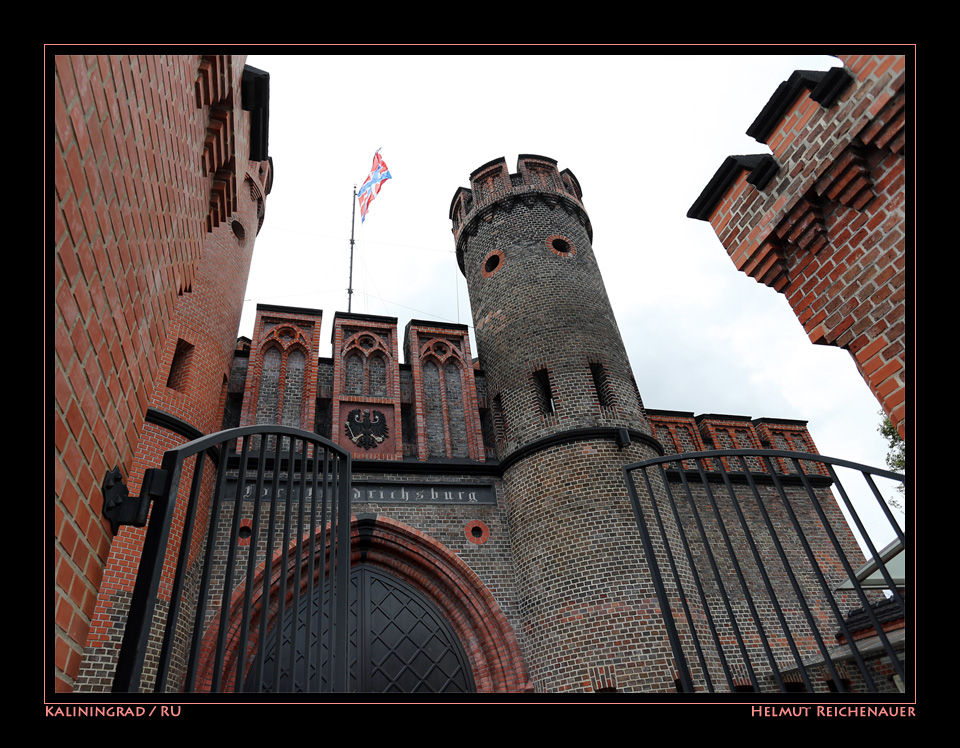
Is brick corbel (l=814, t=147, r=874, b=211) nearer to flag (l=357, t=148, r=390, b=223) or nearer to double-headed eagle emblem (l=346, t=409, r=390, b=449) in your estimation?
double-headed eagle emblem (l=346, t=409, r=390, b=449)

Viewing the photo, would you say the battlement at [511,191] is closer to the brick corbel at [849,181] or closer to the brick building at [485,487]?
the brick building at [485,487]

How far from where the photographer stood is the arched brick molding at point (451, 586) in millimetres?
8583

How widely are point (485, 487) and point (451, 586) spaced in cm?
190

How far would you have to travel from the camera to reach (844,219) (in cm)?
336

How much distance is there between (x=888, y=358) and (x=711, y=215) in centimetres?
183

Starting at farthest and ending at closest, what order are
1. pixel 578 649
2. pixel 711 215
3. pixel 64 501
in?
1. pixel 578 649
2. pixel 711 215
3. pixel 64 501

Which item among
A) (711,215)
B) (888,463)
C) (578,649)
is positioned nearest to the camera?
(711,215)

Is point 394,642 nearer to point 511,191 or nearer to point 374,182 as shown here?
point 511,191

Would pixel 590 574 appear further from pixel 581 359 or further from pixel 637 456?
pixel 581 359

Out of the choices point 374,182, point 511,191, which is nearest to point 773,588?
point 511,191

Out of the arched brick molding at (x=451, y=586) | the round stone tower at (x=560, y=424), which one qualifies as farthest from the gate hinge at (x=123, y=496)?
the round stone tower at (x=560, y=424)

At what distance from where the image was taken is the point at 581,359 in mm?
10984

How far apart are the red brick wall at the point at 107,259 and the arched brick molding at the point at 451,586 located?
22.0 feet
